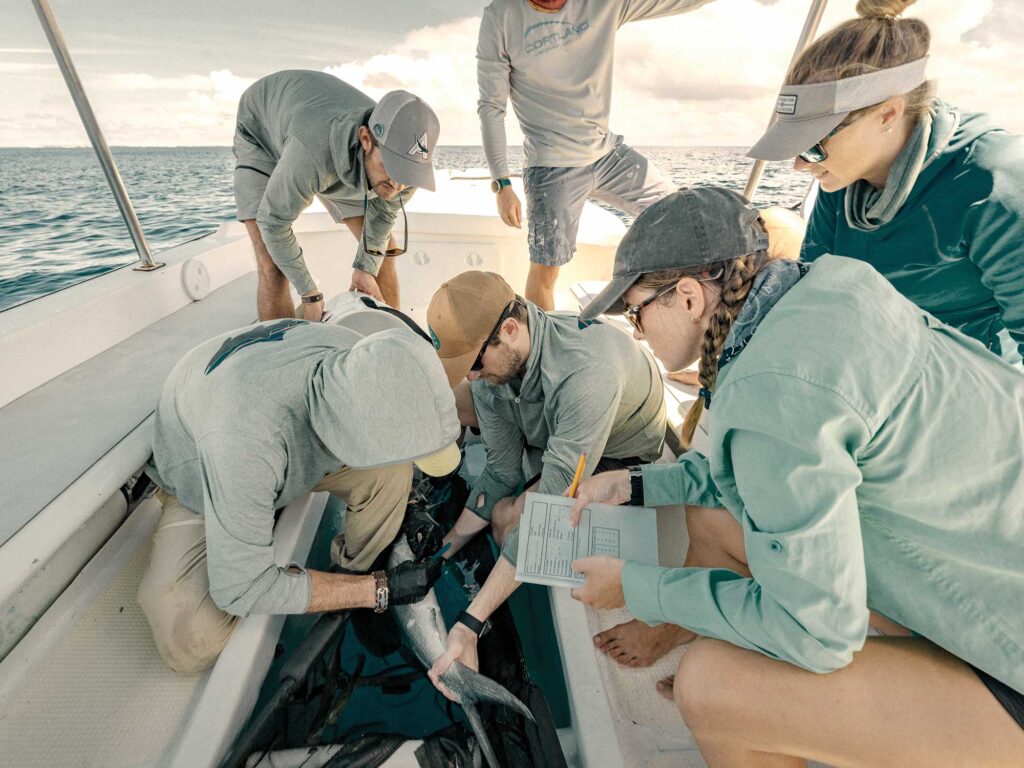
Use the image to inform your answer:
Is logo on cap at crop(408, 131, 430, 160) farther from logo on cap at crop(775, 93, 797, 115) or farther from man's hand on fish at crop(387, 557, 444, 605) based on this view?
man's hand on fish at crop(387, 557, 444, 605)

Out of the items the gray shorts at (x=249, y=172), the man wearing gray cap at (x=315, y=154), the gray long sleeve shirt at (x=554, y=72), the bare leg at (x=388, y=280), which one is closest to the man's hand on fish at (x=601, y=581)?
the man wearing gray cap at (x=315, y=154)

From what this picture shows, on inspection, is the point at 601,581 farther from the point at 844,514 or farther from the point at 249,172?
the point at 249,172

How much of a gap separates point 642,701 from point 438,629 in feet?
2.11

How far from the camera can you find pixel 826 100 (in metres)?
1.28

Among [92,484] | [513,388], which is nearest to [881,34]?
[513,388]

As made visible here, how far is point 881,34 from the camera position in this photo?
48.5 inches

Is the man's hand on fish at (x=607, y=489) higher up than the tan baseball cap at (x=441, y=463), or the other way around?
the tan baseball cap at (x=441, y=463)

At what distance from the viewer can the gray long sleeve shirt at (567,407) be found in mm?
1710

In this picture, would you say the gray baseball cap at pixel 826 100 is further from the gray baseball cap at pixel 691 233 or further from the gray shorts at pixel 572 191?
the gray shorts at pixel 572 191

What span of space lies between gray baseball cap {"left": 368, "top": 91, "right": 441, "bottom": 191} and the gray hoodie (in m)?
1.10

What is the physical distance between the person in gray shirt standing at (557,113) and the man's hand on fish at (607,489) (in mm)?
1648

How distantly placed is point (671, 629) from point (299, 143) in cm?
244

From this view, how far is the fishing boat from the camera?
1.29m

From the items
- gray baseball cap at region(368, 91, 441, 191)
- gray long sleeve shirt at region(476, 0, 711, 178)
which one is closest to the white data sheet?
gray baseball cap at region(368, 91, 441, 191)
